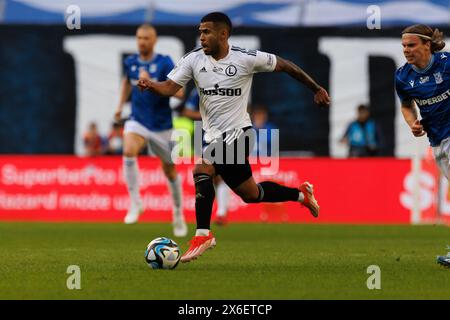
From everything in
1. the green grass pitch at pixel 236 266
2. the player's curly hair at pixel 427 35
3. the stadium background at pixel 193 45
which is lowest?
the green grass pitch at pixel 236 266

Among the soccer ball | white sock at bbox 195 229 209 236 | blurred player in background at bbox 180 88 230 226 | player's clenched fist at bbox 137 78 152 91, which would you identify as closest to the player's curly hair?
player's clenched fist at bbox 137 78 152 91

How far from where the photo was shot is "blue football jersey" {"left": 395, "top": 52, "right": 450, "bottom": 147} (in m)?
9.98

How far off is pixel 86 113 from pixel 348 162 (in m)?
5.67

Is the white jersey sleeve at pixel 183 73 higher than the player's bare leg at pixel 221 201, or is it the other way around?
the white jersey sleeve at pixel 183 73

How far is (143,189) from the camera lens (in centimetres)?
2020

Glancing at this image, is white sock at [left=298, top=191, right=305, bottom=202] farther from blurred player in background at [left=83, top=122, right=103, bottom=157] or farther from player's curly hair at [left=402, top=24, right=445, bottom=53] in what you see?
blurred player in background at [left=83, top=122, right=103, bottom=157]

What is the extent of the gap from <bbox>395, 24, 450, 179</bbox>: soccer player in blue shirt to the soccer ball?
2.43 metres

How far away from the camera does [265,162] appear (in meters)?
20.5

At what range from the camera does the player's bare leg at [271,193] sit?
10.8 metres

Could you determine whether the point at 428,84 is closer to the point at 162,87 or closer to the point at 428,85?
the point at 428,85

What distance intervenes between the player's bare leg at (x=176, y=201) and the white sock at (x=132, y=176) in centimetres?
51

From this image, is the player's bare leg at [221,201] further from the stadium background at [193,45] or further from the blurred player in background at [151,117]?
the stadium background at [193,45]

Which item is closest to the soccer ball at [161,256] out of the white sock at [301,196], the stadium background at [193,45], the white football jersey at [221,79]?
the white football jersey at [221,79]
